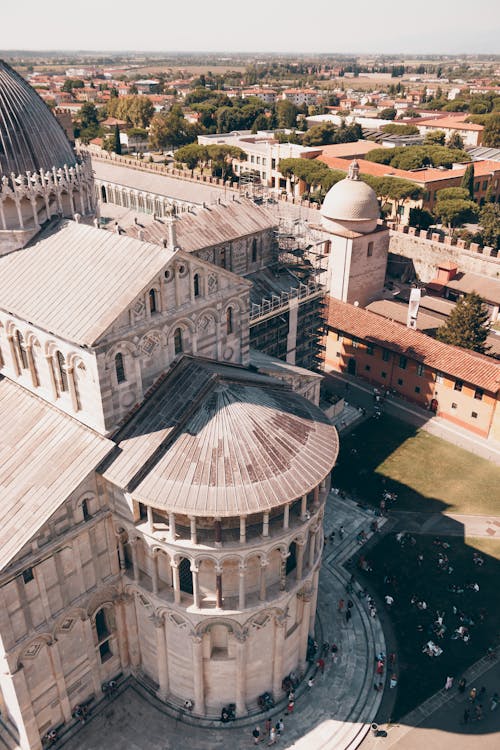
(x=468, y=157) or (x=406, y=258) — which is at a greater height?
(x=468, y=157)

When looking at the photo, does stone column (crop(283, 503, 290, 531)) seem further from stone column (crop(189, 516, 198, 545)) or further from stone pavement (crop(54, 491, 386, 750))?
stone pavement (crop(54, 491, 386, 750))

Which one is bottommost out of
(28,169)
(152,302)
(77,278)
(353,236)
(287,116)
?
(353,236)

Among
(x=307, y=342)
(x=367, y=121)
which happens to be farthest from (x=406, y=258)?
(x=367, y=121)

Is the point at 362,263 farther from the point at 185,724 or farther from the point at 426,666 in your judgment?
the point at 185,724

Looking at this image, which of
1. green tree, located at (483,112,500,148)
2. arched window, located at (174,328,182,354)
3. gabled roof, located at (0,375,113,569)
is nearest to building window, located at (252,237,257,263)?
arched window, located at (174,328,182,354)

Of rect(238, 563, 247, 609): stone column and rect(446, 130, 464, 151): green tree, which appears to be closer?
rect(238, 563, 247, 609): stone column

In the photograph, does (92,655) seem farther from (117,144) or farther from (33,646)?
(117,144)

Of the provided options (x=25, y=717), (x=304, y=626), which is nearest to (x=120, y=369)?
(x=25, y=717)
